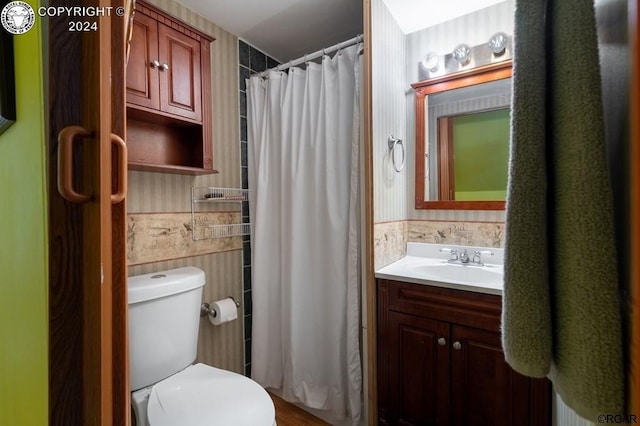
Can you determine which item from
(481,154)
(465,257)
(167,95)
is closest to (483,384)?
(465,257)

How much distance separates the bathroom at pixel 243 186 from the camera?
150cm

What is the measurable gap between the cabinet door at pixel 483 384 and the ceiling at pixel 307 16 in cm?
167

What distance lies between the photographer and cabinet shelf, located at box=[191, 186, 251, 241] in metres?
1.70

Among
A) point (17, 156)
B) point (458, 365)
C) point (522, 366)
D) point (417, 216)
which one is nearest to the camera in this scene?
point (522, 366)

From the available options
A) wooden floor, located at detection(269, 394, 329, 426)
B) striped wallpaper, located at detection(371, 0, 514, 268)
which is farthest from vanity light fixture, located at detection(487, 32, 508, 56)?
wooden floor, located at detection(269, 394, 329, 426)

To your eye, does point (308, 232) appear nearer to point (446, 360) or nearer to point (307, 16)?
point (446, 360)

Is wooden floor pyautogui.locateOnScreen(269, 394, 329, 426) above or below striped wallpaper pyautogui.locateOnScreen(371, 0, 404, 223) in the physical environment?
below

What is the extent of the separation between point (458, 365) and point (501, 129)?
1.24m

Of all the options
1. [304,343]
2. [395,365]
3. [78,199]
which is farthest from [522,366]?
[304,343]

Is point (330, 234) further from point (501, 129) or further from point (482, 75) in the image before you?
point (482, 75)

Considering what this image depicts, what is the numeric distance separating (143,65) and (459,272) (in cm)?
185

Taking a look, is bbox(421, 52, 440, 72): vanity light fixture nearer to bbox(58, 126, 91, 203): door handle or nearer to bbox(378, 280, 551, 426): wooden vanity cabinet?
bbox(378, 280, 551, 426): wooden vanity cabinet

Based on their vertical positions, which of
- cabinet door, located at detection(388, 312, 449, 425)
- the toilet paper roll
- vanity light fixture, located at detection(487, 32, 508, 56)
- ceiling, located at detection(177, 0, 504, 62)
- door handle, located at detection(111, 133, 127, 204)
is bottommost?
cabinet door, located at detection(388, 312, 449, 425)

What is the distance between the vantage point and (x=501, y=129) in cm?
165
